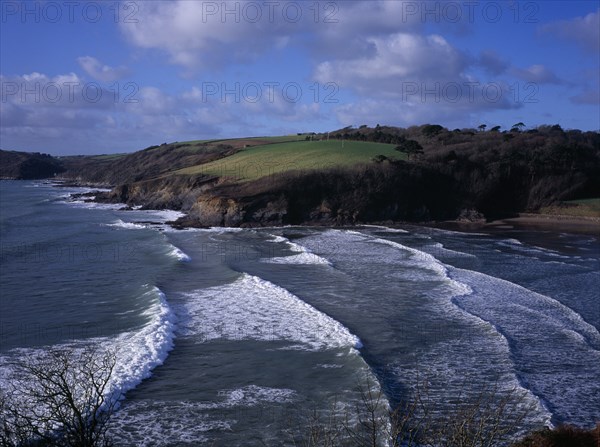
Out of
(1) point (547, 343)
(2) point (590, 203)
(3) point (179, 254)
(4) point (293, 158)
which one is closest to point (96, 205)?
(4) point (293, 158)

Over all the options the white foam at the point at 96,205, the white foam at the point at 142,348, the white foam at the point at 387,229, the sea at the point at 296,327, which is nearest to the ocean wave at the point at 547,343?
the sea at the point at 296,327

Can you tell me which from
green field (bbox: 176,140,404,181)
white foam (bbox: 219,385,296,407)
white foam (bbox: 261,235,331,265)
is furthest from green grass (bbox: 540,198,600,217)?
white foam (bbox: 219,385,296,407)

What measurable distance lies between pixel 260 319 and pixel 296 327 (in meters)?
1.76

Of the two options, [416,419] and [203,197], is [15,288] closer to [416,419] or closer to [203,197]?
[416,419]

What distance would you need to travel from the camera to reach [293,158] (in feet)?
225

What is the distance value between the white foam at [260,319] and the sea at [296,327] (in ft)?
0.26

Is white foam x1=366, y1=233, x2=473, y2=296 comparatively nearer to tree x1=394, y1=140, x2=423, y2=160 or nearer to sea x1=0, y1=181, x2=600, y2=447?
sea x1=0, y1=181, x2=600, y2=447

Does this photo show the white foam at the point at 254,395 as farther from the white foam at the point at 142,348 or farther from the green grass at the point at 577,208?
the green grass at the point at 577,208

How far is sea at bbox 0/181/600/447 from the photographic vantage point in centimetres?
1432

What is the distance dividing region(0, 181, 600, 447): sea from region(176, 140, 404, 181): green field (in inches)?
950

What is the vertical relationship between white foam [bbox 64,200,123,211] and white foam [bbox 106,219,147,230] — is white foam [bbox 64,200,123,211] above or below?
above

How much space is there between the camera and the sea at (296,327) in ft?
47.0

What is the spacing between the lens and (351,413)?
45.2 ft

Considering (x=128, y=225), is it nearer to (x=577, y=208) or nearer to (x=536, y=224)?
(x=536, y=224)
